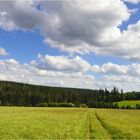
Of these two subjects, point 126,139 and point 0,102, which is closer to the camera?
point 126,139

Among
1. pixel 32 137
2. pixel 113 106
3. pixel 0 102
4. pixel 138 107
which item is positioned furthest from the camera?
pixel 0 102

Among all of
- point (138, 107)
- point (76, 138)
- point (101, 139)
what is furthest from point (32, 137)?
point (138, 107)

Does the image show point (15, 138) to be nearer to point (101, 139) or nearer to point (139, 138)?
point (101, 139)

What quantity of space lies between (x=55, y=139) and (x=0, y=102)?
565 ft

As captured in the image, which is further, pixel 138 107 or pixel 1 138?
pixel 138 107

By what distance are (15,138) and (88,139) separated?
19.6 feet

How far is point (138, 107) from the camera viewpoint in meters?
158

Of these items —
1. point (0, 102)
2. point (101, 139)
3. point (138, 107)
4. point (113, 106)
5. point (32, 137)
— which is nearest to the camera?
point (101, 139)

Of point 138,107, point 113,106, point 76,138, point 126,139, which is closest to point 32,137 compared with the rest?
point 76,138

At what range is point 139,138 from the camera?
92.4ft

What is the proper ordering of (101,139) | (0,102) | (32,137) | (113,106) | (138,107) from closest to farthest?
(101,139)
(32,137)
(138,107)
(113,106)
(0,102)

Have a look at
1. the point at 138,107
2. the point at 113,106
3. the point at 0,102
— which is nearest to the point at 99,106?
the point at 113,106

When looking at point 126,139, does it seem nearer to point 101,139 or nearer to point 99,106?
point 101,139

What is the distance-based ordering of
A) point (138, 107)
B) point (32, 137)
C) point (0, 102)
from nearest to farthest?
point (32, 137) < point (138, 107) < point (0, 102)
